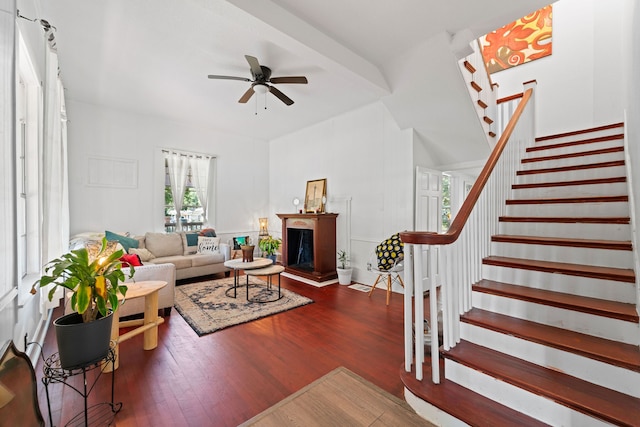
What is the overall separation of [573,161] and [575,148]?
34cm

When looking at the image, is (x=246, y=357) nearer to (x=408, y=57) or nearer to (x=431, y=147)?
(x=408, y=57)

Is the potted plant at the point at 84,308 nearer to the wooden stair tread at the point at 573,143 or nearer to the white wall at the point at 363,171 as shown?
the white wall at the point at 363,171

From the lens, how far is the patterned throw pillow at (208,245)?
5117mm

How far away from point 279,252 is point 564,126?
17.9ft

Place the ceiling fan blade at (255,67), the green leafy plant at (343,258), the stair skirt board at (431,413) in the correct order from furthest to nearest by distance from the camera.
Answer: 1. the green leafy plant at (343,258)
2. the ceiling fan blade at (255,67)
3. the stair skirt board at (431,413)

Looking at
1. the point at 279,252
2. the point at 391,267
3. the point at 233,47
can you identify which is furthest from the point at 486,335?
the point at 279,252

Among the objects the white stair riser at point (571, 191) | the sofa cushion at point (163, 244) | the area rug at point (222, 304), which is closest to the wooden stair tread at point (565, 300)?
the white stair riser at point (571, 191)

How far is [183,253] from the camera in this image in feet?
16.5

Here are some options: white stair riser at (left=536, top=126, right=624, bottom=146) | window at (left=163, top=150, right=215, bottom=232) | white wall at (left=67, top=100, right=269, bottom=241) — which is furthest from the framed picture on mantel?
white stair riser at (left=536, top=126, right=624, bottom=146)

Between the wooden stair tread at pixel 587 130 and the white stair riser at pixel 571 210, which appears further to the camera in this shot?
the wooden stair tread at pixel 587 130

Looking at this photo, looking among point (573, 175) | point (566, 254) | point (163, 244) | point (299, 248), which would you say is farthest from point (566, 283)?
point (163, 244)

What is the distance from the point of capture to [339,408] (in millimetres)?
1762

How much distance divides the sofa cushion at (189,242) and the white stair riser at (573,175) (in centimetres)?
521

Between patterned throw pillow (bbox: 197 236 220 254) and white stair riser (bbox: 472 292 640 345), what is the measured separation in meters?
4.42
